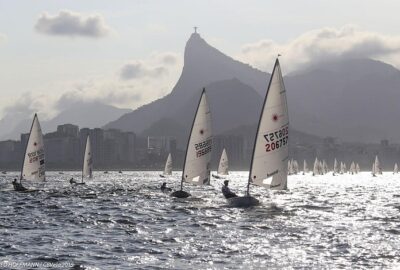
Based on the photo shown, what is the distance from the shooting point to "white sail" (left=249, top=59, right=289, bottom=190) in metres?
50.5

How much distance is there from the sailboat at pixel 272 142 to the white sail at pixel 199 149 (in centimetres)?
1231

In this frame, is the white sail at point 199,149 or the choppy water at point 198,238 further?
the white sail at point 199,149

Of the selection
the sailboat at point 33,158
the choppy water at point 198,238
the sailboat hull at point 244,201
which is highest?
the sailboat at point 33,158

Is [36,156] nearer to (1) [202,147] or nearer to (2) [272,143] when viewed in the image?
(1) [202,147]

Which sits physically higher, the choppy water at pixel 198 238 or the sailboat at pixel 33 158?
the sailboat at pixel 33 158

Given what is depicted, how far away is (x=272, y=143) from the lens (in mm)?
51656

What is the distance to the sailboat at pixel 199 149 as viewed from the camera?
63.0m

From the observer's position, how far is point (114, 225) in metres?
41.4

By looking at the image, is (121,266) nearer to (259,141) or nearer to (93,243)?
(93,243)

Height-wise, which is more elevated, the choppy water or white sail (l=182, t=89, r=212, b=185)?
white sail (l=182, t=89, r=212, b=185)

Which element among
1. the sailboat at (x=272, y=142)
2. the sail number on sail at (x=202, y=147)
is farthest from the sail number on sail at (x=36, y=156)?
the sailboat at (x=272, y=142)

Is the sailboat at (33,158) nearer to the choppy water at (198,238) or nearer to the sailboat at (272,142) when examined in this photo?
the choppy water at (198,238)

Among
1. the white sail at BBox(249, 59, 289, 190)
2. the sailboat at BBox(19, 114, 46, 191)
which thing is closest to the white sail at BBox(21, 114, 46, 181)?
the sailboat at BBox(19, 114, 46, 191)

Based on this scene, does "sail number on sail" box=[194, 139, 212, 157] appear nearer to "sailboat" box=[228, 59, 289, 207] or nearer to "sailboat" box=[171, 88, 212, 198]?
"sailboat" box=[171, 88, 212, 198]
